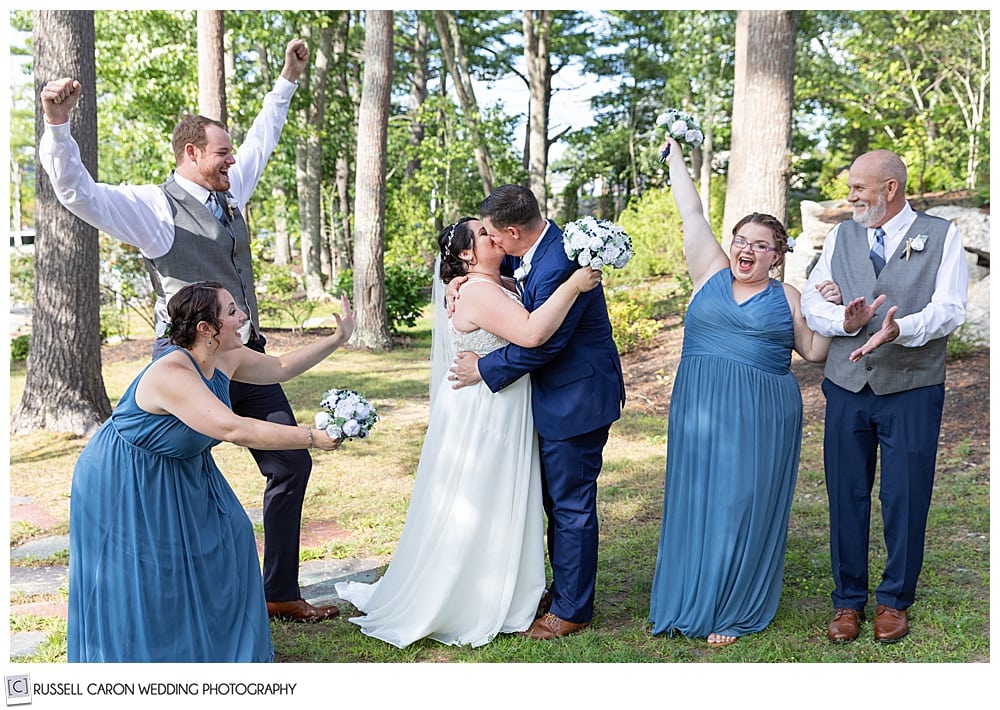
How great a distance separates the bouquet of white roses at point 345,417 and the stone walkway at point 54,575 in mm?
1500

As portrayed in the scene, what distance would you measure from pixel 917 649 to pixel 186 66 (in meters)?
16.5

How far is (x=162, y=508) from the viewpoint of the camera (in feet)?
11.0

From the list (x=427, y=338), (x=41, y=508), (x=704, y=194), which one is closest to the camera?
(x=41, y=508)

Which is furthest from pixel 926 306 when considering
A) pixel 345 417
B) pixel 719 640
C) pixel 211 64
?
pixel 211 64

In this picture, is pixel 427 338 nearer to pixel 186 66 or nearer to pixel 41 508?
pixel 186 66

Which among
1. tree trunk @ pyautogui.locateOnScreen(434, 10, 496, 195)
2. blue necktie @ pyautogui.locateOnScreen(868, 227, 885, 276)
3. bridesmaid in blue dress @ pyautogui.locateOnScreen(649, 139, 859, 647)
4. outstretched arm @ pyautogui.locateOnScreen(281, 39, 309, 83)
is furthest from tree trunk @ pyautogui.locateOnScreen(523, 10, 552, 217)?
blue necktie @ pyautogui.locateOnScreen(868, 227, 885, 276)

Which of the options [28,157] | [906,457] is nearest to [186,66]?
[906,457]

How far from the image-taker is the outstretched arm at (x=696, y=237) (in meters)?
4.12

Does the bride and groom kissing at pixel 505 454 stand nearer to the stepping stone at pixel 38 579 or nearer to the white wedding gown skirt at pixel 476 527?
the white wedding gown skirt at pixel 476 527

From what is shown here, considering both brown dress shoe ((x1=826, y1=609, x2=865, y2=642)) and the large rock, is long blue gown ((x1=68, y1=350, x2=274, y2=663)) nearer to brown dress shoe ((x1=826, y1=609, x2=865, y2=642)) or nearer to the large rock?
brown dress shoe ((x1=826, y1=609, x2=865, y2=642))

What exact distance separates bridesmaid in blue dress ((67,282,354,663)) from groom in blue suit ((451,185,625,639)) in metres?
0.96

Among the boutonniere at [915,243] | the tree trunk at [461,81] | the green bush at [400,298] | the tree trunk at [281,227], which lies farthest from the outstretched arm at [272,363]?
the tree trunk at [281,227]

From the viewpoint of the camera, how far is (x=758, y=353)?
3.94 metres

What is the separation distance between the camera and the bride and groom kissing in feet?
12.8
